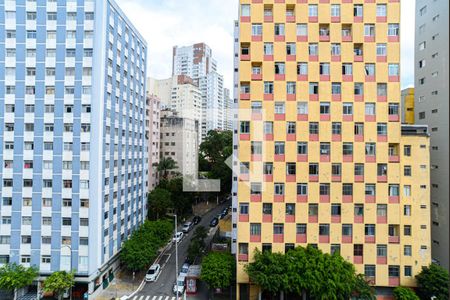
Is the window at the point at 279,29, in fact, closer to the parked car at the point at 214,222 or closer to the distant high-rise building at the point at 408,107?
the distant high-rise building at the point at 408,107

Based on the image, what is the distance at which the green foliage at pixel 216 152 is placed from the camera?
43594 millimetres

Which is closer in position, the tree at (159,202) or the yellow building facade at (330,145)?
the yellow building facade at (330,145)

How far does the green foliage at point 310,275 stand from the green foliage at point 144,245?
30.1ft

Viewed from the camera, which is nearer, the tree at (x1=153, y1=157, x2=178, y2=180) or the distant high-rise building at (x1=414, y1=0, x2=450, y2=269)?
the distant high-rise building at (x1=414, y1=0, x2=450, y2=269)

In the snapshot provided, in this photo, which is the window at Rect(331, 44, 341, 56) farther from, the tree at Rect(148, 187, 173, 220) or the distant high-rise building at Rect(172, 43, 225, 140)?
the distant high-rise building at Rect(172, 43, 225, 140)

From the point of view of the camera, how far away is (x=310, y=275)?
719 inches

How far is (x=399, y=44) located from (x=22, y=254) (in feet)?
101

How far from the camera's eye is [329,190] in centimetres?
2025

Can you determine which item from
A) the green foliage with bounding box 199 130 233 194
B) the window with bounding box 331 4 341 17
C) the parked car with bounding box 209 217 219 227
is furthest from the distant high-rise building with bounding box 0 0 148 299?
the green foliage with bounding box 199 130 233 194

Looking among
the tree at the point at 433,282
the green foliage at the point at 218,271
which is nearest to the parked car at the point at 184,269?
the green foliage at the point at 218,271

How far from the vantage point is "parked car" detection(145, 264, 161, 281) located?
23.8 meters

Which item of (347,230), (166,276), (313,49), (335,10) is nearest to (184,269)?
(166,276)

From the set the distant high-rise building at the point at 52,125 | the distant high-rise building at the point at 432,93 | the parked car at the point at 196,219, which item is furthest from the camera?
the parked car at the point at 196,219

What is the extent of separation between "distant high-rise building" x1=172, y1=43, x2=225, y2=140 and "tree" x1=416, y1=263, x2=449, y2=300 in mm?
54929
